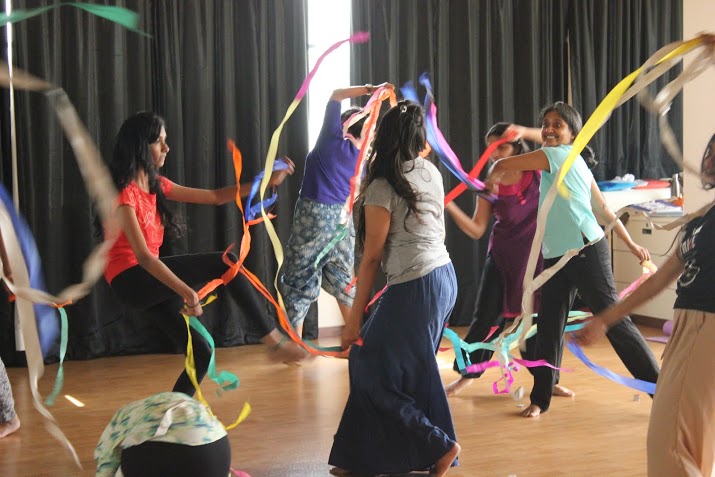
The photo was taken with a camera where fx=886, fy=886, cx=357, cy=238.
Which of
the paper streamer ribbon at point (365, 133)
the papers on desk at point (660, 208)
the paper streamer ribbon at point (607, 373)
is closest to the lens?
the paper streamer ribbon at point (607, 373)

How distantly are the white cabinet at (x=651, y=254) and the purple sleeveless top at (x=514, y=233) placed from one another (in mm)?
2018

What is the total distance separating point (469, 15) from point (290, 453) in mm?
4005

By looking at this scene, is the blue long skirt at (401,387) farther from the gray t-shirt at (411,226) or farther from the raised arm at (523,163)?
the raised arm at (523,163)

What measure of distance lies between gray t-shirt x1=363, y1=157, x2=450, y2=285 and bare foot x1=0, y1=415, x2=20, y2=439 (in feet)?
6.10

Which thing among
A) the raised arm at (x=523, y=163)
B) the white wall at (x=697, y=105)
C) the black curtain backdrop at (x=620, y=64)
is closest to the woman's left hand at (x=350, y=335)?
the raised arm at (x=523, y=163)

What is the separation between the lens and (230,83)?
5.77 m

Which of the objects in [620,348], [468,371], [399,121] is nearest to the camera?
[399,121]

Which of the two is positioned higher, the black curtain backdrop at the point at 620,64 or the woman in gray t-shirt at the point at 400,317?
the black curtain backdrop at the point at 620,64

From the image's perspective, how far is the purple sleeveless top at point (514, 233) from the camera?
4.21 meters

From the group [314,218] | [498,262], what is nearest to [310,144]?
[314,218]

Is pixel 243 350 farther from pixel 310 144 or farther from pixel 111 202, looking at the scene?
pixel 111 202

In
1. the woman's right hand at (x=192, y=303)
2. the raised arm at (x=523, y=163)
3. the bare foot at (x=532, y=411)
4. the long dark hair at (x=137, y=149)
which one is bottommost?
the bare foot at (x=532, y=411)

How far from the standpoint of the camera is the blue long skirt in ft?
9.89

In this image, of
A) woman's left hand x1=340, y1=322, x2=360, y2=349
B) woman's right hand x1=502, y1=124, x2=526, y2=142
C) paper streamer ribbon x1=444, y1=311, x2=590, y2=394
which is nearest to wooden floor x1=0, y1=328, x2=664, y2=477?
paper streamer ribbon x1=444, y1=311, x2=590, y2=394
